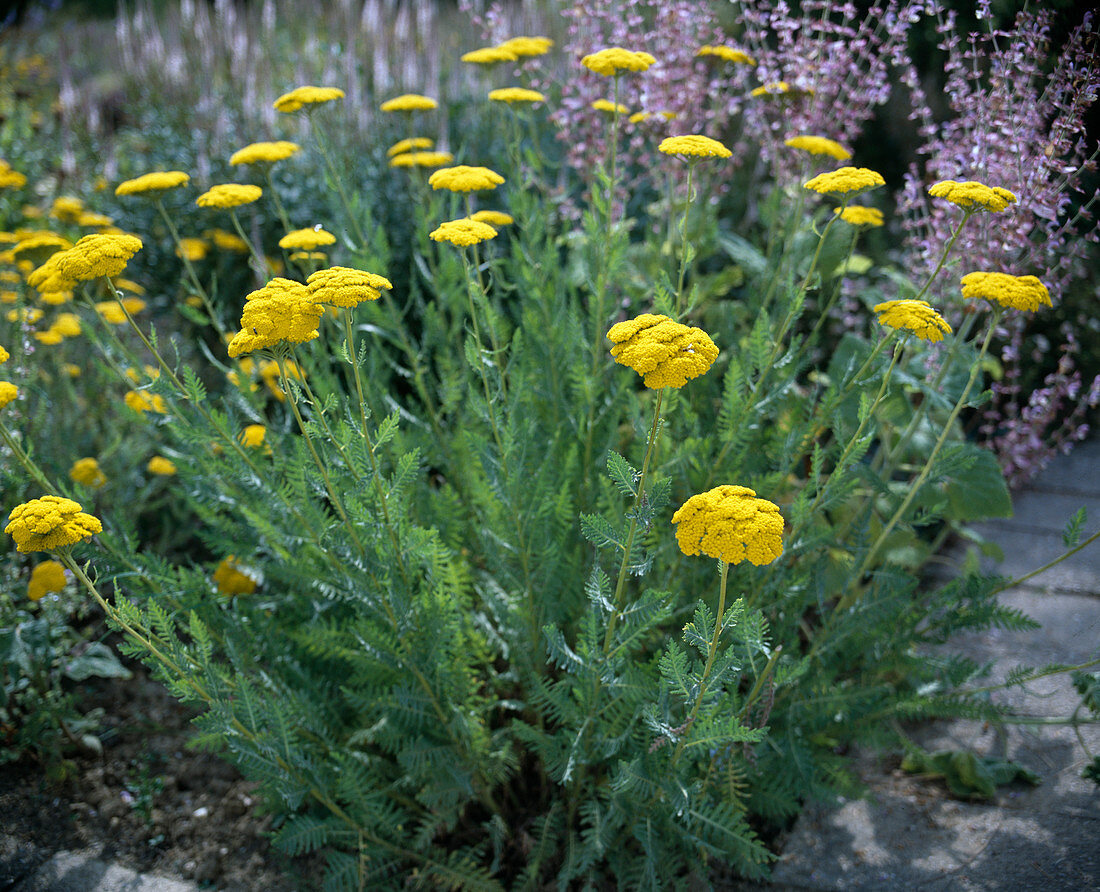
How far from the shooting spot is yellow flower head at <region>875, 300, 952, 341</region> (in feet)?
4.33

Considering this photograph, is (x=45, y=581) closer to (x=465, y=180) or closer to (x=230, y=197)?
(x=230, y=197)

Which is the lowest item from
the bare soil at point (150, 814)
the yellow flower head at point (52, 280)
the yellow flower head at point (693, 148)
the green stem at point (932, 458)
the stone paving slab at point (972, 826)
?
the bare soil at point (150, 814)

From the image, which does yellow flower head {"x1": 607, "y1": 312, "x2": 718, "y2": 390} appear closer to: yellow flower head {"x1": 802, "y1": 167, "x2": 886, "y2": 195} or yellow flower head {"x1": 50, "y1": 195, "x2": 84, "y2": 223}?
yellow flower head {"x1": 802, "y1": 167, "x2": 886, "y2": 195}

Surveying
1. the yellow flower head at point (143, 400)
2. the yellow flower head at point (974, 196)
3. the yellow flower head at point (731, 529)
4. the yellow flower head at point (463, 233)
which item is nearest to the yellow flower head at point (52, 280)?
the yellow flower head at point (143, 400)

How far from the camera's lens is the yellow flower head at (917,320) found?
132cm

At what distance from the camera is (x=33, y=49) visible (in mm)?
8070

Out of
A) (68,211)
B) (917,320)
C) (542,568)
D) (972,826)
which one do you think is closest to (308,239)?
(542,568)

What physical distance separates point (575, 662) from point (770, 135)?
1.61 m

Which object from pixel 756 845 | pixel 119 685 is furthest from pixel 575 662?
pixel 119 685

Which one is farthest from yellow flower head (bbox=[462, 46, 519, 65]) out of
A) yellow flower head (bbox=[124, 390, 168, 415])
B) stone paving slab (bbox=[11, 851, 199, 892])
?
stone paving slab (bbox=[11, 851, 199, 892])

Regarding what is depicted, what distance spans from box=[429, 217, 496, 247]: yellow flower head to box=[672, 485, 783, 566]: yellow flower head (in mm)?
644

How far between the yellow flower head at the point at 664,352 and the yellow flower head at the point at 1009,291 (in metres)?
0.65

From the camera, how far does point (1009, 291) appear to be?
140 centimetres

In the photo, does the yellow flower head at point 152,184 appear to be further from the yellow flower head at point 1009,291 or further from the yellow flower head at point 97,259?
the yellow flower head at point 1009,291
